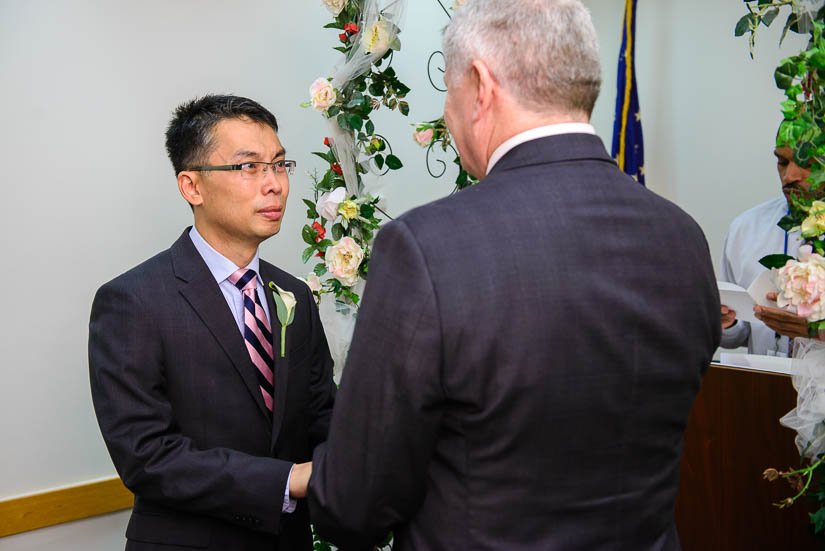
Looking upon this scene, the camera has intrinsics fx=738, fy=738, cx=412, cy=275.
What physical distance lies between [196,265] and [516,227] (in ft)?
3.23

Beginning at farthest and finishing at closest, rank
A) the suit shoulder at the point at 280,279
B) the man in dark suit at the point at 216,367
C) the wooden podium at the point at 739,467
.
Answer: the wooden podium at the point at 739,467 → the suit shoulder at the point at 280,279 → the man in dark suit at the point at 216,367

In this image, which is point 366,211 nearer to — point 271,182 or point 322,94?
point 322,94

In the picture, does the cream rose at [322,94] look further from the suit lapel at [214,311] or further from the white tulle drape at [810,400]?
the white tulle drape at [810,400]

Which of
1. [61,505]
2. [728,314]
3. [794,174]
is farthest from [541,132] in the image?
[61,505]

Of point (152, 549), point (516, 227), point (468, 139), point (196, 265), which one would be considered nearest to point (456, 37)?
point (468, 139)

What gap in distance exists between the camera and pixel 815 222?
152 cm

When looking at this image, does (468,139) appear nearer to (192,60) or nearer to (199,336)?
(199,336)

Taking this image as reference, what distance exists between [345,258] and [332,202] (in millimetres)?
188

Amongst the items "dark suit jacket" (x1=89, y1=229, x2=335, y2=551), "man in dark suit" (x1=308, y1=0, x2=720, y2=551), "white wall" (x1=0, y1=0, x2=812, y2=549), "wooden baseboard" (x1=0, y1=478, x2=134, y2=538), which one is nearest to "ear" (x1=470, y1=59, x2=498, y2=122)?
"man in dark suit" (x1=308, y1=0, x2=720, y2=551)

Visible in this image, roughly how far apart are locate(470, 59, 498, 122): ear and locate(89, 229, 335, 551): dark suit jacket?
86 cm

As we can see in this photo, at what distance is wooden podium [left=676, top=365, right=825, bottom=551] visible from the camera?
211 cm

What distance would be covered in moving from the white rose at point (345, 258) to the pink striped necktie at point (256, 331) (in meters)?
0.44

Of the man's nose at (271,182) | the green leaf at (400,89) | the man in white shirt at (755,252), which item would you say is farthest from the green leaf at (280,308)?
the man in white shirt at (755,252)

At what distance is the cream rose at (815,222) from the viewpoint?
4.95 feet
